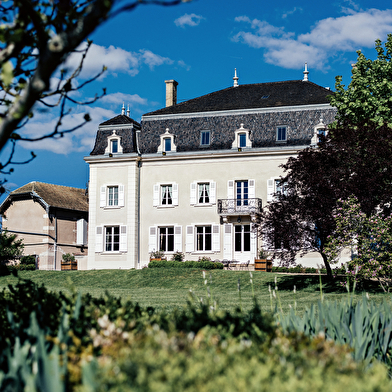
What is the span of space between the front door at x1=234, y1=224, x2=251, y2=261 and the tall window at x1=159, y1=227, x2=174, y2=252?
3820 mm

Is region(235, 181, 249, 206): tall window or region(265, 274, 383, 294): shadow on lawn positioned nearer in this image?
region(265, 274, 383, 294): shadow on lawn

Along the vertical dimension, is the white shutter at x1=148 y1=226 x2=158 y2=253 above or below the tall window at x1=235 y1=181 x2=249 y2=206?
below

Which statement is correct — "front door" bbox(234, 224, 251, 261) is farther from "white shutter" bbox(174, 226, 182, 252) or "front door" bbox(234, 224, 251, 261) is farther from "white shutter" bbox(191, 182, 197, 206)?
"white shutter" bbox(174, 226, 182, 252)

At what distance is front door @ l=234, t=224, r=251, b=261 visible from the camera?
2800 cm

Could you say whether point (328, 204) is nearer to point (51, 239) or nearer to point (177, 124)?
point (177, 124)

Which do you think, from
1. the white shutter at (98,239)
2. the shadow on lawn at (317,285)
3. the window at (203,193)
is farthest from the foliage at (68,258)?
the shadow on lawn at (317,285)

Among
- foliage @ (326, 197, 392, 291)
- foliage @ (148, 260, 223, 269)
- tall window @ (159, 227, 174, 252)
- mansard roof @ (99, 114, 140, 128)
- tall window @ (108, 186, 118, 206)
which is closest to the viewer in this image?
foliage @ (326, 197, 392, 291)

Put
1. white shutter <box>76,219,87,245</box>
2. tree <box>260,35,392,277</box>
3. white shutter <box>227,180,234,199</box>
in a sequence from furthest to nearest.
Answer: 1. white shutter <box>76,219,87,245</box>
2. white shutter <box>227,180,234,199</box>
3. tree <box>260,35,392,277</box>

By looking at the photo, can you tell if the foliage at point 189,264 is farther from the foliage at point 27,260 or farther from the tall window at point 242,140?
the foliage at point 27,260

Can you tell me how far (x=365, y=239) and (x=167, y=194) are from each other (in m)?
16.5

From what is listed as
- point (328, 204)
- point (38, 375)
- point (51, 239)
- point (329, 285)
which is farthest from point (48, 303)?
point (51, 239)

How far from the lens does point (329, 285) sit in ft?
58.1

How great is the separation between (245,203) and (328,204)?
12.5 m

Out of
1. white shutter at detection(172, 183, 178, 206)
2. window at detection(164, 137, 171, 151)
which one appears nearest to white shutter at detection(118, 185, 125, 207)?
white shutter at detection(172, 183, 178, 206)
